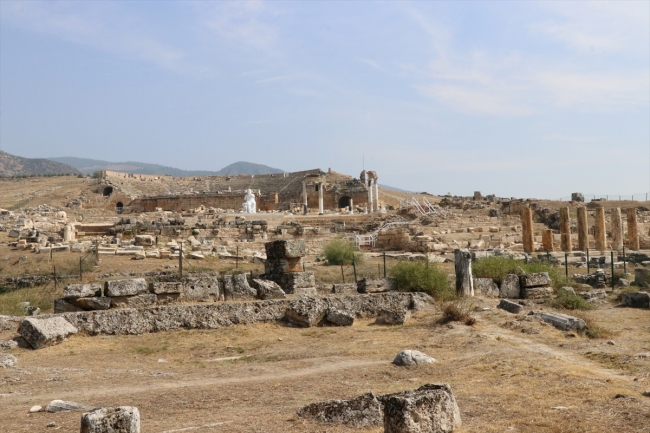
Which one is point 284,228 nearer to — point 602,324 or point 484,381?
point 602,324

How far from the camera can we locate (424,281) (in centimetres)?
1273

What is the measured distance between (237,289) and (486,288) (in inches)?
222

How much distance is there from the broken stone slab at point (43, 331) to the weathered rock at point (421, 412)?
584 cm

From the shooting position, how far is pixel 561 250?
2898cm

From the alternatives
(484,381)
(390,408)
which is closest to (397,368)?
(484,381)

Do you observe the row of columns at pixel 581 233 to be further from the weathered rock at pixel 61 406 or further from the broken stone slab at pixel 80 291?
the weathered rock at pixel 61 406

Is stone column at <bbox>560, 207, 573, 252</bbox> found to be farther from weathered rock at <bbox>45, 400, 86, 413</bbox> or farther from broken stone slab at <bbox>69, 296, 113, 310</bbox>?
weathered rock at <bbox>45, 400, 86, 413</bbox>

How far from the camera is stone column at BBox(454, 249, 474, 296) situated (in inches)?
535

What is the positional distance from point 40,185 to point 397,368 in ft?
210

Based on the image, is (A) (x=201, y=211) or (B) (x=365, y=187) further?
(B) (x=365, y=187)

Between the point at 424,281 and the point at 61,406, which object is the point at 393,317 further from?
the point at 61,406

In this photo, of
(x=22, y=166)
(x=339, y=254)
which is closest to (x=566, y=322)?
(x=339, y=254)

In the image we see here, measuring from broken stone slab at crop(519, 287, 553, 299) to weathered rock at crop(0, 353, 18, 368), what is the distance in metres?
10.4

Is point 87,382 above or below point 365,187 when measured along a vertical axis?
below
